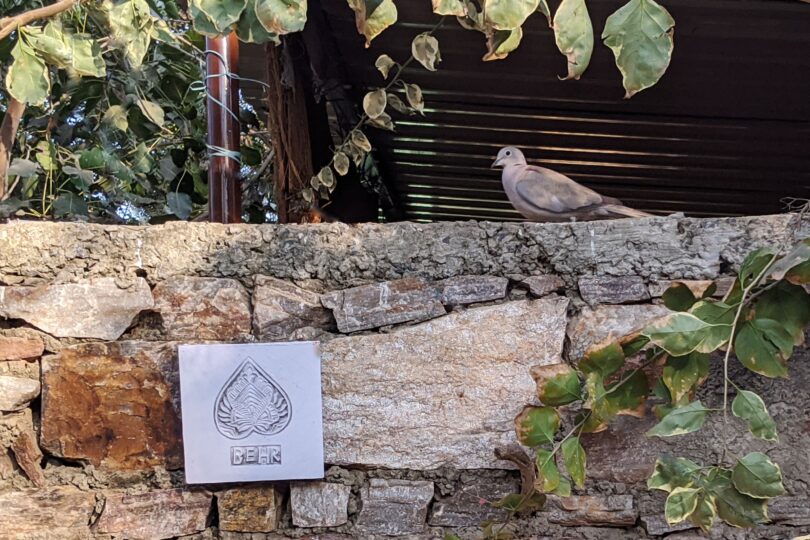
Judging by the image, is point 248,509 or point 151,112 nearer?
point 248,509

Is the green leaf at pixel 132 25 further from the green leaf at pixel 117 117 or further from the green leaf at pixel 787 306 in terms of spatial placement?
the green leaf at pixel 117 117

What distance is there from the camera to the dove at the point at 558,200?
5.82 feet

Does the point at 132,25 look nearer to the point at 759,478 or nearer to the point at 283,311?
the point at 283,311

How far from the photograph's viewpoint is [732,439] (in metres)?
1.50

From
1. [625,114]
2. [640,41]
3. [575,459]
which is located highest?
[625,114]

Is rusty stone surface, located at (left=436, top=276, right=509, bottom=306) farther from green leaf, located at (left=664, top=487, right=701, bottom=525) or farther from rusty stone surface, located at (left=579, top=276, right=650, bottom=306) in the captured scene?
green leaf, located at (left=664, top=487, right=701, bottom=525)

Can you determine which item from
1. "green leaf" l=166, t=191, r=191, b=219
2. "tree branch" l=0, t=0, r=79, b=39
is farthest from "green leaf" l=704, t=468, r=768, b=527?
"green leaf" l=166, t=191, r=191, b=219

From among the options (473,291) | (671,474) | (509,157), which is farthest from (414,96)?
(671,474)

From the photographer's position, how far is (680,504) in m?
1.29

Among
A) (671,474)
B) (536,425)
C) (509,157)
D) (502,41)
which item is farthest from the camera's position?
(509,157)

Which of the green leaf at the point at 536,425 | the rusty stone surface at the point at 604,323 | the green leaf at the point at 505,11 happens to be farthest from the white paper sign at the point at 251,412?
the green leaf at the point at 505,11

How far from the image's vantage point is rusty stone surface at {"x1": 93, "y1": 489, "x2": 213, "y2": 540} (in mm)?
1535

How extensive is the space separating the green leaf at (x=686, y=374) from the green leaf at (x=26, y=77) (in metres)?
1.31

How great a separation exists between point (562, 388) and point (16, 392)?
1.04 meters
